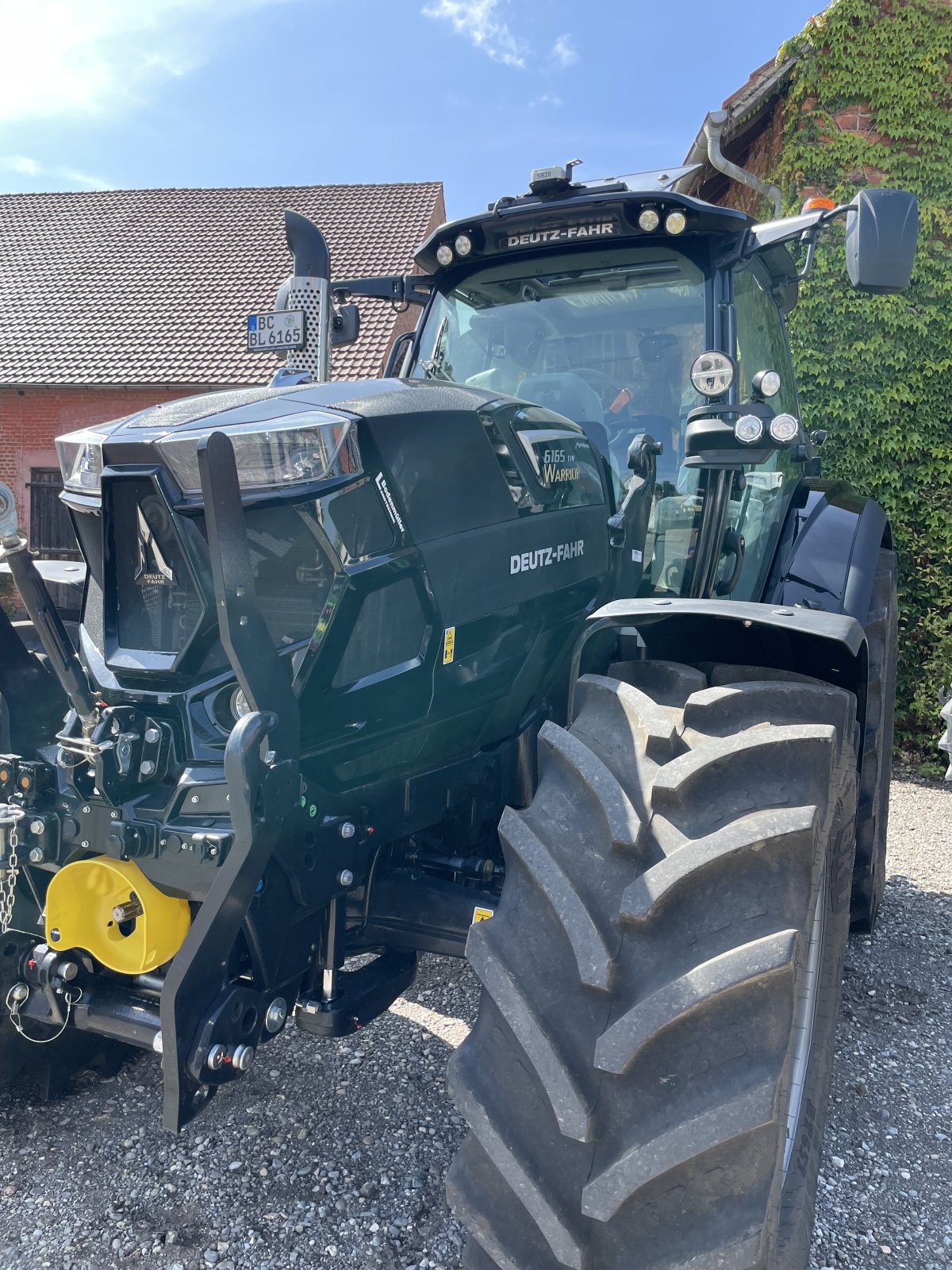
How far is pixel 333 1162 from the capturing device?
2.48 m

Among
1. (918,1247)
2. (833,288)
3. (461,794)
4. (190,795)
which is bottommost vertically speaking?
(918,1247)

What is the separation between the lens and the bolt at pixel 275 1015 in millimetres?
2010

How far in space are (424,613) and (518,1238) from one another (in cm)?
120

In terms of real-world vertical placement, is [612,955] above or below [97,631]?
below

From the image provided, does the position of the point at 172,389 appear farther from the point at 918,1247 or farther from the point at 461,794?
the point at 918,1247

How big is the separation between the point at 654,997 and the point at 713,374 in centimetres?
168

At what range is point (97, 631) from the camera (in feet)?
7.48

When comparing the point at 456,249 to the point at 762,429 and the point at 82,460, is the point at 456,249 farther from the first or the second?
the point at 82,460

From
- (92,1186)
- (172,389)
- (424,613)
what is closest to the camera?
(424,613)

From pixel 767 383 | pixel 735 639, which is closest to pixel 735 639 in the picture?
pixel 735 639

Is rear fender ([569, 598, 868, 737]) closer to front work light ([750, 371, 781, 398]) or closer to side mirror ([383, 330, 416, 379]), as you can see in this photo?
front work light ([750, 371, 781, 398])

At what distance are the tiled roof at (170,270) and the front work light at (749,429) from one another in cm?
1227

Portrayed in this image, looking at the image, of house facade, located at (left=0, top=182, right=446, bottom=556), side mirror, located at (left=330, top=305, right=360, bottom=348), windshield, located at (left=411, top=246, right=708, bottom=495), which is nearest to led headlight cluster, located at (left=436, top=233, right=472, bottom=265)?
windshield, located at (left=411, top=246, right=708, bottom=495)

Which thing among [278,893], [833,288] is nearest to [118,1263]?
[278,893]
